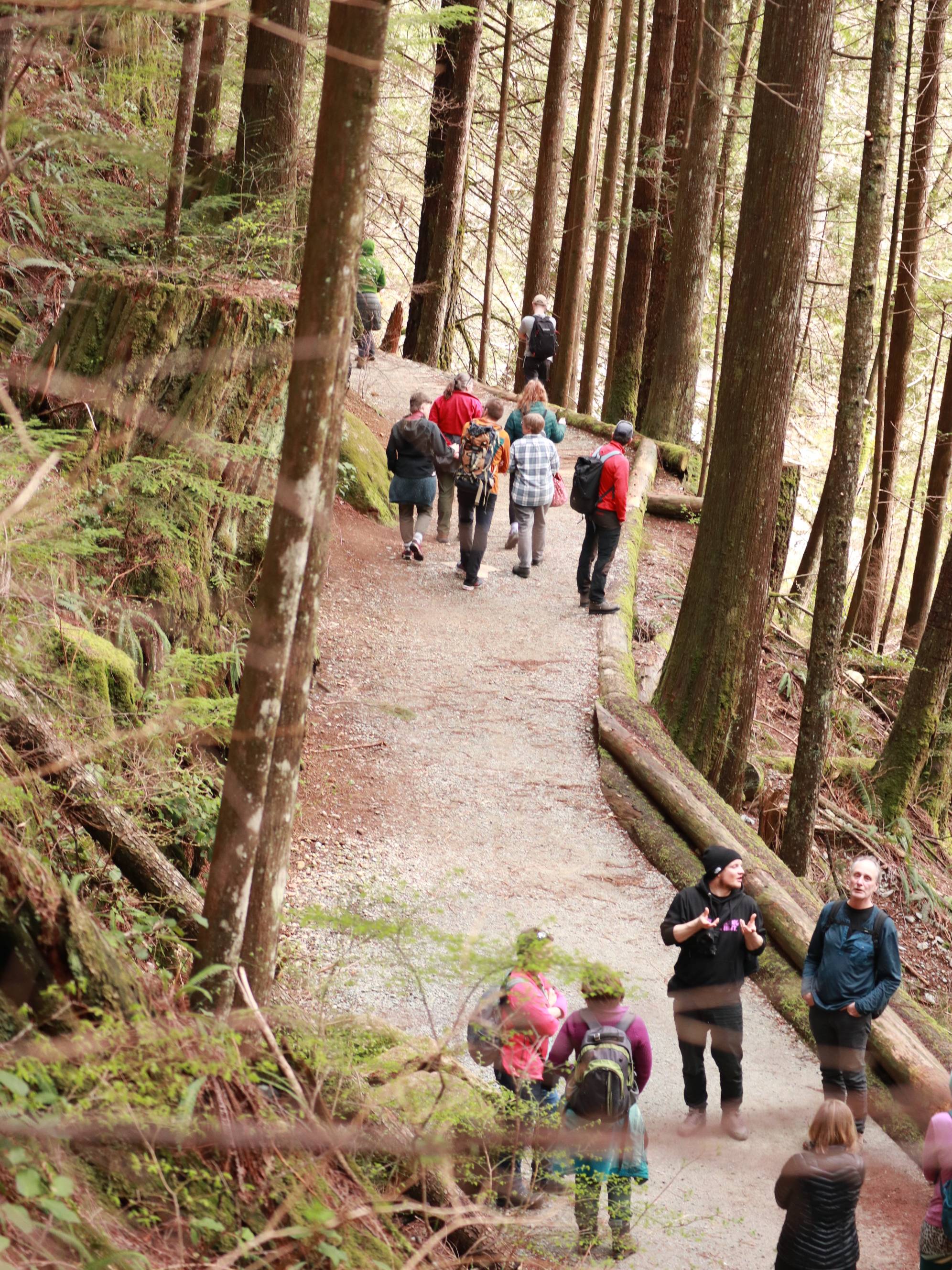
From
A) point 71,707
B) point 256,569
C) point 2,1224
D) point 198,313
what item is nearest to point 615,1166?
point 2,1224

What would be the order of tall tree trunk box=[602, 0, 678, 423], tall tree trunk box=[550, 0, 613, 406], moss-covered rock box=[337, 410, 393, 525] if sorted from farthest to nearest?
tall tree trunk box=[550, 0, 613, 406] → tall tree trunk box=[602, 0, 678, 423] → moss-covered rock box=[337, 410, 393, 525]

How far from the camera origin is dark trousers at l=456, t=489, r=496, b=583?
38.5ft

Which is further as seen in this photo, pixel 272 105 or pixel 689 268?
pixel 689 268

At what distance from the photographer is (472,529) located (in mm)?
12086

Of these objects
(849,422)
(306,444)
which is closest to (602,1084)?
(306,444)

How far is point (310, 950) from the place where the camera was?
6.67 metres

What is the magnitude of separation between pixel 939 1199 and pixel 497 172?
67.3ft

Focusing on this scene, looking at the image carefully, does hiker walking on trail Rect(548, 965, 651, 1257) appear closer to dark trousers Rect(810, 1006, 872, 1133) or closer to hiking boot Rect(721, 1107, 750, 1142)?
hiking boot Rect(721, 1107, 750, 1142)

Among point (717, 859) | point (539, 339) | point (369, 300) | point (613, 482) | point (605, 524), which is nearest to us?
point (717, 859)

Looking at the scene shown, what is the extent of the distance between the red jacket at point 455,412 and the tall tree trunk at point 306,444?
8.53 meters

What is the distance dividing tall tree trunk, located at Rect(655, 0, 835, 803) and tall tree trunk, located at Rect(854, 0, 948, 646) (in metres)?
7.16

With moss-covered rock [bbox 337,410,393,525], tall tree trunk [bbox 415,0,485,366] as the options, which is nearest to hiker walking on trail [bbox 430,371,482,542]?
moss-covered rock [bbox 337,410,393,525]

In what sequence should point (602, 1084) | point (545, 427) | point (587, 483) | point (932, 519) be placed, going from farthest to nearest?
1. point (932, 519)
2. point (545, 427)
3. point (587, 483)
4. point (602, 1084)

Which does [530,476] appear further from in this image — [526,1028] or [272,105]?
[526,1028]
